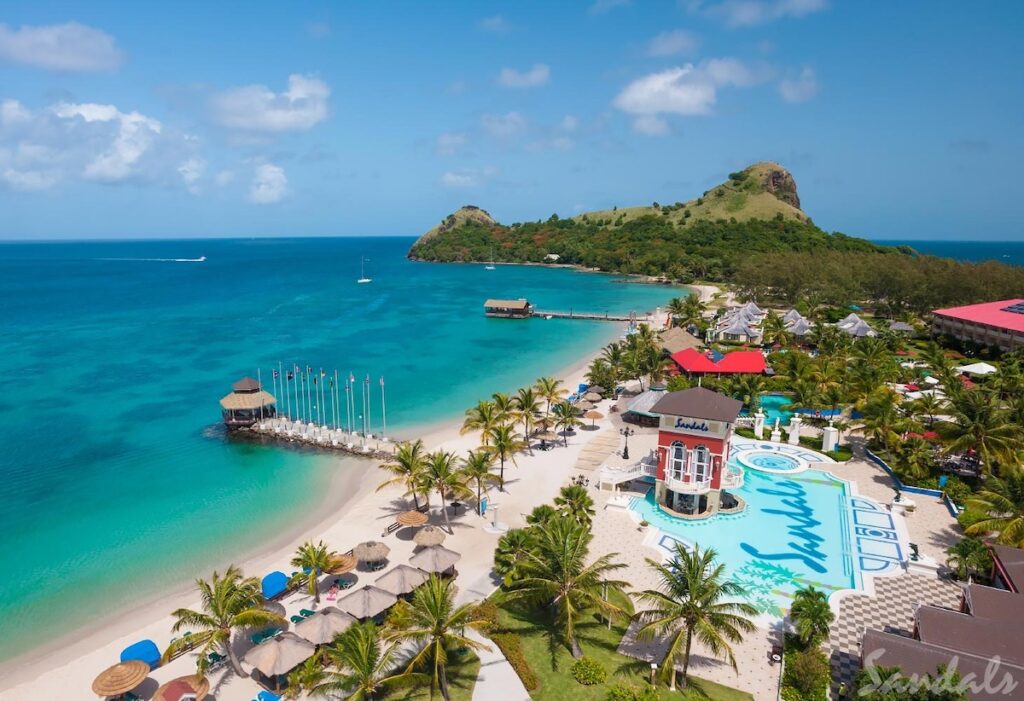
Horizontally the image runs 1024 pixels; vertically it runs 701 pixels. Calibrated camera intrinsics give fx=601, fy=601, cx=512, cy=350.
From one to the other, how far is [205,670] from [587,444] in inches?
1091

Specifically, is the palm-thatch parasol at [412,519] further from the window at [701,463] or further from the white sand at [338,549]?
the window at [701,463]

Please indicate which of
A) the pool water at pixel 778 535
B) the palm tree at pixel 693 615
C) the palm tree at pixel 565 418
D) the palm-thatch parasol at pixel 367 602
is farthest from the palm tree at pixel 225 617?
the palm tree at pixel 565 418

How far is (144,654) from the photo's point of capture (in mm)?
21000

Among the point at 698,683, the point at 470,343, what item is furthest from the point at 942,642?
the point at 470,343

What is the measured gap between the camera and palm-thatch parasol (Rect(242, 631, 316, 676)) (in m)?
19.4

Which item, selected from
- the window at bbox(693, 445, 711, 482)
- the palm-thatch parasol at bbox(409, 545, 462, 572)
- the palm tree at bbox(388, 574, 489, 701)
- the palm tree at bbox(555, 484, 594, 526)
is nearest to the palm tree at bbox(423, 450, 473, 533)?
the palm-thatch parasol at bbox(409, 545, 462, 572)

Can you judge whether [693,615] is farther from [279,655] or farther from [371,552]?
[371,552]

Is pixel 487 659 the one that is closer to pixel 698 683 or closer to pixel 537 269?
pixel 698 683

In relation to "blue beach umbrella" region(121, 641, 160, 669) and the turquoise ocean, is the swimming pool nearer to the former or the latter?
"blue beach umbrella" region(121, 641, 160, 669)

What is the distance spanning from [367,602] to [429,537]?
5.79 metres

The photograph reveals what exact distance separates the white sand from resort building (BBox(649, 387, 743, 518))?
698cm

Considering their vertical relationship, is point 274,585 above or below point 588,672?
below

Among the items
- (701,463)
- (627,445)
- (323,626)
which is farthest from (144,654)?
(627,445)

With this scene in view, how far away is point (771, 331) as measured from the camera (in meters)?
69.0
